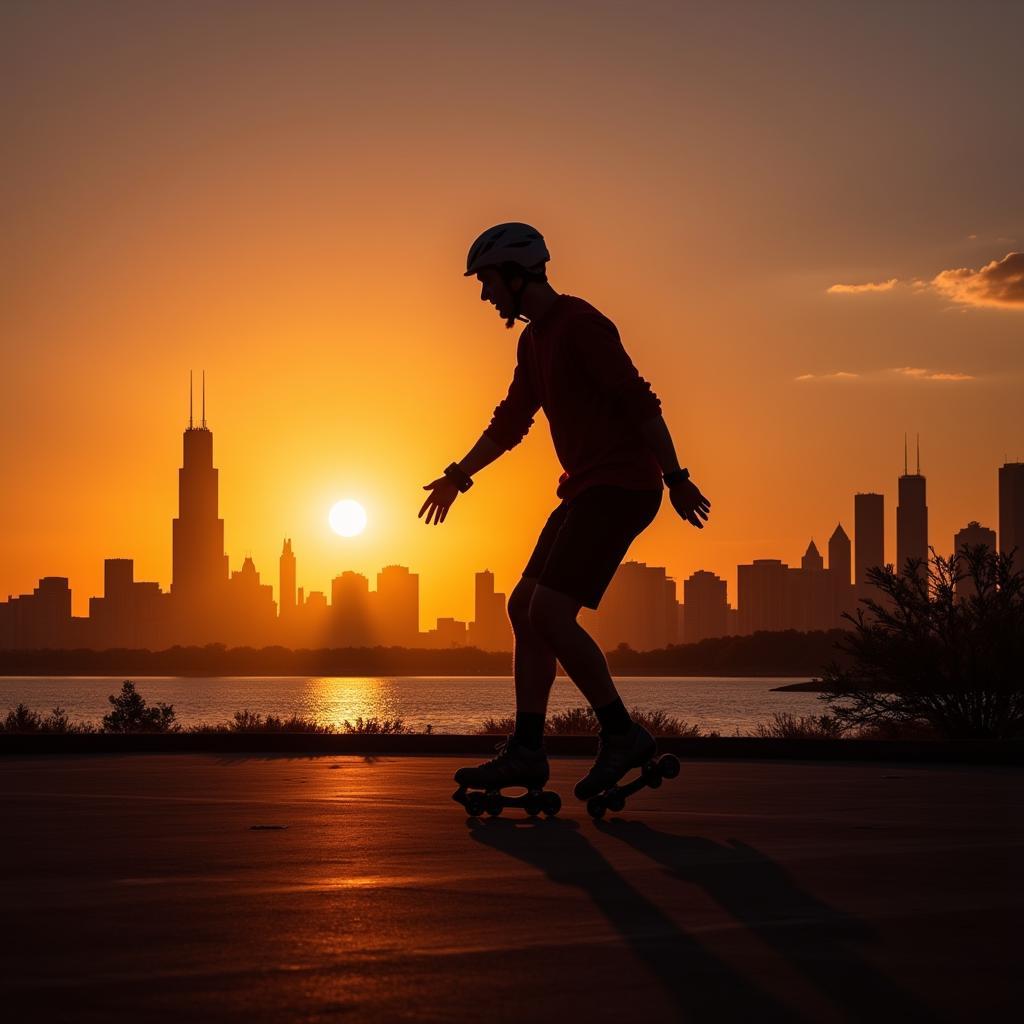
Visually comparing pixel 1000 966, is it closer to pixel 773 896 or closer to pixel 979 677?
pixel 773 896

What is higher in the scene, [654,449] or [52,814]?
[654,449]

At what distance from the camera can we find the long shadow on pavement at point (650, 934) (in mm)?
2830

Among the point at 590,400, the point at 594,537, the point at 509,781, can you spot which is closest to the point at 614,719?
the point at 509,781

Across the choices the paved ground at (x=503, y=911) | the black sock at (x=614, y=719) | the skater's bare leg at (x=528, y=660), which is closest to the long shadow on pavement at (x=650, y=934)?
the paved ground at (x=503, y=911)

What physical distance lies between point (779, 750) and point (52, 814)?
20.0ft

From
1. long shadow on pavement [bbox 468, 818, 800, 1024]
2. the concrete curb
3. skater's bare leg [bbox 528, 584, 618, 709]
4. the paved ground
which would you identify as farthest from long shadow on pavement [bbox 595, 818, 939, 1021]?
the concrete curb

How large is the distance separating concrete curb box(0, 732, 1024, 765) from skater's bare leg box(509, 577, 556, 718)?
4.42 meters

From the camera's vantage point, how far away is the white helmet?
7.36 meters

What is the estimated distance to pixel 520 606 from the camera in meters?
7.09

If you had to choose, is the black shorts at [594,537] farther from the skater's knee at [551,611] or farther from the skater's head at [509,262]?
the skater's head at [509,262]

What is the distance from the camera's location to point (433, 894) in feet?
13.6

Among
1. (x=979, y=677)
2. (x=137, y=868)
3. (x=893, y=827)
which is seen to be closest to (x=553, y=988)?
(x=137, y=868)

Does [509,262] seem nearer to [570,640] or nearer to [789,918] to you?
[570,640]

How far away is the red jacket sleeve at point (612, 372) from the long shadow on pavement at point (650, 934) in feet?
6.15
